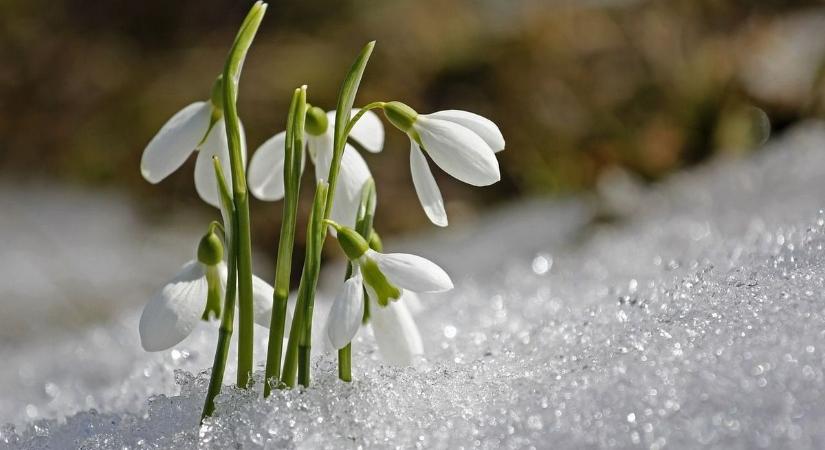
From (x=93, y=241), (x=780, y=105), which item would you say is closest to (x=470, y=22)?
(x=780, y=105)

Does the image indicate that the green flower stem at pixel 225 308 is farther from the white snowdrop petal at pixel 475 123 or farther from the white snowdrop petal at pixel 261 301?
the white snowdrop petal at pixel 475 123

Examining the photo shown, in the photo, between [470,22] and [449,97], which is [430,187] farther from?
[470,22]

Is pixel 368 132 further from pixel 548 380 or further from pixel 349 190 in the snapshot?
pixel 548 380

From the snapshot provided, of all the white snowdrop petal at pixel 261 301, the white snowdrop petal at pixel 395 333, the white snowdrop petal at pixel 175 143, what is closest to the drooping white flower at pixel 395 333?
the white snowdrop petal at pixel 395 333

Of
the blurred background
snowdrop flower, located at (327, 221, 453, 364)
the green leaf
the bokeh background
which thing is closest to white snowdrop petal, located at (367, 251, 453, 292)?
snowdrop flower, located at (327, 221, 453, 364)

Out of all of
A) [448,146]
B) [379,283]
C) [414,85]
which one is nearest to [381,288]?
[379,283]

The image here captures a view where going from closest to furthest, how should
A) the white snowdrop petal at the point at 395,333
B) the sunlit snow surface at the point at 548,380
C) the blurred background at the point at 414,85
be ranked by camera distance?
the sunlit snow surface at the point at 548,380
the white snowdrop petal at the point at 395,333
the blurred background at the point at 414,85
